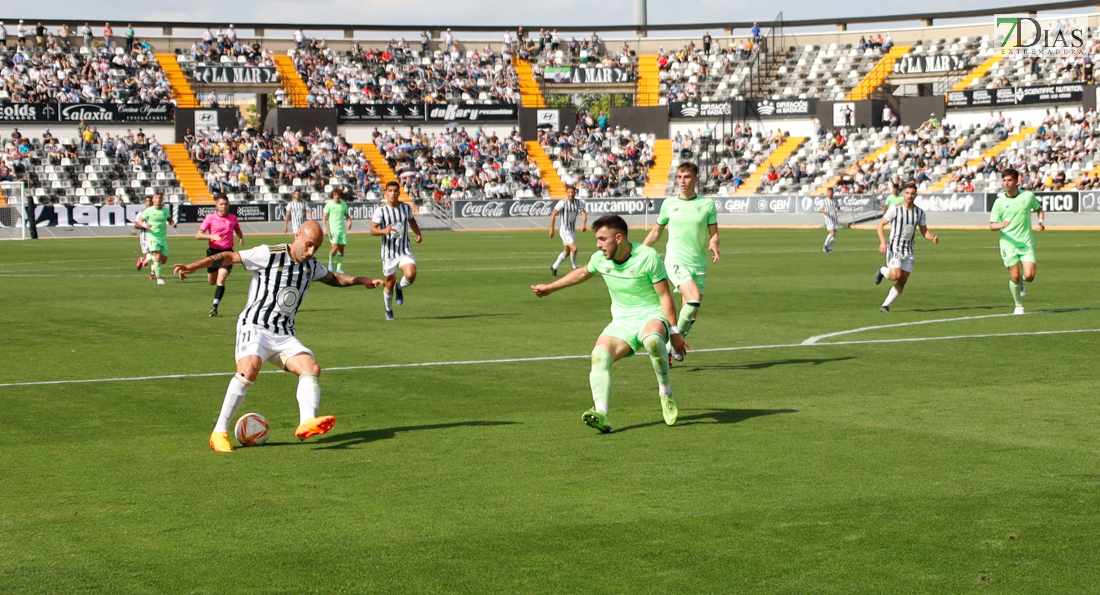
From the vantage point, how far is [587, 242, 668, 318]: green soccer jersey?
9.81 m

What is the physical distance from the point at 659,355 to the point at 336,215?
21047 millimetres

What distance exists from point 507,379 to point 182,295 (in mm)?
13233

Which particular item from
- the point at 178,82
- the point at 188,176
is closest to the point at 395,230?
the point at 188,176

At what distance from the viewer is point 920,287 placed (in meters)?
24.3

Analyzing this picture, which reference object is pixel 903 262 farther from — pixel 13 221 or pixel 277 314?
pixel 13 221

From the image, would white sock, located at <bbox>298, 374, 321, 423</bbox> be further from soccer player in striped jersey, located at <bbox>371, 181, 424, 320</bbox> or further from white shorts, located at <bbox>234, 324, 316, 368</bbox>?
soccer player in striped jersey, located at <bbox>371, 181, 424, 320</bbox>

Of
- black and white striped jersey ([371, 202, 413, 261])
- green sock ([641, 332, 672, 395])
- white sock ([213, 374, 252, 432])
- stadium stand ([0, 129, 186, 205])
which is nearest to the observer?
white sock ([213, 374, 252, 432])

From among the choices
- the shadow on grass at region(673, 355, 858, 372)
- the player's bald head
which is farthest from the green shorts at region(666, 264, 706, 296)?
the player's bald head

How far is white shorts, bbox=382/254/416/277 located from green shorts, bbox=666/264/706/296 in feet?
21.2

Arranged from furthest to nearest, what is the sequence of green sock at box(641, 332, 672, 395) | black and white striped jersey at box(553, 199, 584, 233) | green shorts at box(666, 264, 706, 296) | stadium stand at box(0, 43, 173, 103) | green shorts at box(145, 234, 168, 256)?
stadium stand at box(0, 43, 173, 103) → black and white striped jersey at box(553, 199, 584, 233) → green shorts at box(145, 234, 168, 256) → green shorts at box(666, 264, 706, 296) → green sock at box(641, 332, 672, 395)

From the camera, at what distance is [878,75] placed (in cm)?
7262

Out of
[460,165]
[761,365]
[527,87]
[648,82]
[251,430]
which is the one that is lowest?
[761,365]

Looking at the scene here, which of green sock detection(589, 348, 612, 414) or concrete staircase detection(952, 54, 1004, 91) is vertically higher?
concrete staircase detection(952, 54, 1004, 91)

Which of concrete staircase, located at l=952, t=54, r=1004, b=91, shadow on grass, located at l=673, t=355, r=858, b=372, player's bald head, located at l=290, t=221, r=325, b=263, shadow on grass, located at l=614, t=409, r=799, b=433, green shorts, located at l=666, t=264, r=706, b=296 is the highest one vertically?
concrete staircase, located at l=952, t=54, r=1004, b=91
